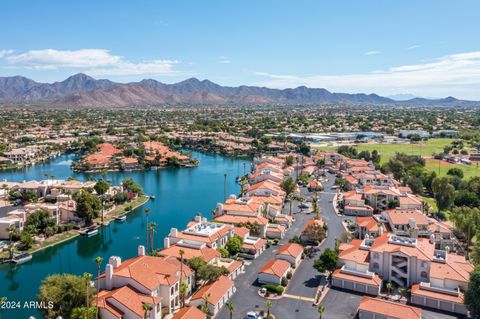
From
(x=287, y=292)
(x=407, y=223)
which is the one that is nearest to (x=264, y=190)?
(x=407, y=223)

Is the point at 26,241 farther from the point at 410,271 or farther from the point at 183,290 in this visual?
the point at 410,271

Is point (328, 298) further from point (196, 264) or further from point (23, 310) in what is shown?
point (23, 310)

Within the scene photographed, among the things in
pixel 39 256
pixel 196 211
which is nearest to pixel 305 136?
pixel 196 211

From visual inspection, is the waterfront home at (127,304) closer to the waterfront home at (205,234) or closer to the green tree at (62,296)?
the green tree at (62,296)

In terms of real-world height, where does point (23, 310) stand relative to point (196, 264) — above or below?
below

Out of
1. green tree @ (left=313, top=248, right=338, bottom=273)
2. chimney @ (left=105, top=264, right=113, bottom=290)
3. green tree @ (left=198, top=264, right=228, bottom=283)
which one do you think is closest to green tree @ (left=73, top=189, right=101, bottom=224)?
chimney @ (left=105, top=264, right=113, bottom=290)
